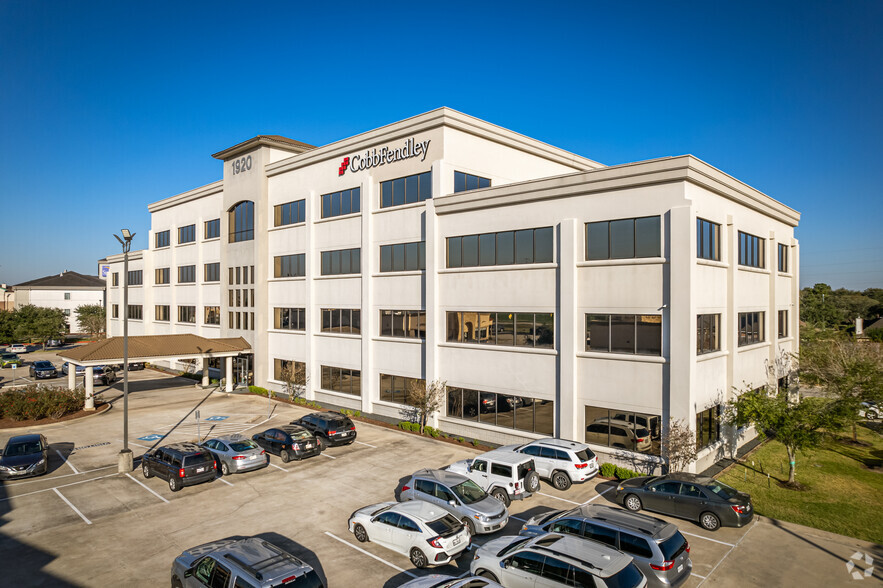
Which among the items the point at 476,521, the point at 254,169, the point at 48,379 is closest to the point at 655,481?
the point at 476,521

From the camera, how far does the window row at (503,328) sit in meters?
25.8

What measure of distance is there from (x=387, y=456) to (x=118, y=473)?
1233cm

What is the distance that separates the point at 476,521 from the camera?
16.0 m

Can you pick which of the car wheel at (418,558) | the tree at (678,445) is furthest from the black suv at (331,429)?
the tree at (678,445)

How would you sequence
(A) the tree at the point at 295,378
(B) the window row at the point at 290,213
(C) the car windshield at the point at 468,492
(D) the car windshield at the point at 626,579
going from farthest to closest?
(B) the window row at the point at 290,213, (A) the tree at the point at 295,378, (C) the car windshield at the point at 468,492, (D) the car windshield at the point at 626,579

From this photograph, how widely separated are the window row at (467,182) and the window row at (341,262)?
8569 millimetres

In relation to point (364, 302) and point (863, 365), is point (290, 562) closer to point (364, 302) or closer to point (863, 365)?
point (364, 302)

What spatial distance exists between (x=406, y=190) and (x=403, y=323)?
8407 mm

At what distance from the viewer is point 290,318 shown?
4169 cm

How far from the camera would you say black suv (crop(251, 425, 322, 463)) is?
2494 cm

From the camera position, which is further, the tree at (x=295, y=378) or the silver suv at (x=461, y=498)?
the tree at (x=295, y=378)

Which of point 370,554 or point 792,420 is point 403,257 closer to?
point 370,554

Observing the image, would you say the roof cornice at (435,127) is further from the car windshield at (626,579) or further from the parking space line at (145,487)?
the car windshield at (626,579)

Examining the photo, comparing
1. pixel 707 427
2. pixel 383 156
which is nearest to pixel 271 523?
pixel 707 427
